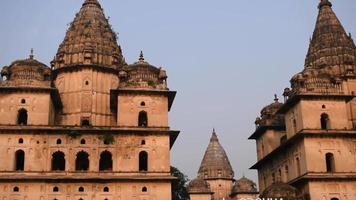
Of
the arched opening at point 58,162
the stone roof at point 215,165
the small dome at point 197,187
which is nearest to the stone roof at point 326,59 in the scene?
the arched opening at point 58,162

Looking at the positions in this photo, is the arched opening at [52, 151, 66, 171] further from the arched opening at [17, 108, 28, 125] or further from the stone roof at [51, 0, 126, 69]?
the stone roof at [51, 0, 126, 69]

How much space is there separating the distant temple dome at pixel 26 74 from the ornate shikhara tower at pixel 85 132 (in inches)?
2.8

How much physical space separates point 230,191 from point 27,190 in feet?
120

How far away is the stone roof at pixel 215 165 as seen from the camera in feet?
226

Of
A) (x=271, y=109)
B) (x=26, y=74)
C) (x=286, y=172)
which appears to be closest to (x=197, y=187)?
(x=271, y=109)

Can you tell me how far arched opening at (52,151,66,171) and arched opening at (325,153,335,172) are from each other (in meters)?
19.6

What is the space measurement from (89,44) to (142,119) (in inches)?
327

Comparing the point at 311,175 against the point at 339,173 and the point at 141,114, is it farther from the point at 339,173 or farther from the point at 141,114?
the point at 141,114

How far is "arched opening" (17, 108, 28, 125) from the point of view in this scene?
125ft

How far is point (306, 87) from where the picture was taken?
4150 centimetres

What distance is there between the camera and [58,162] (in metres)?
39.0


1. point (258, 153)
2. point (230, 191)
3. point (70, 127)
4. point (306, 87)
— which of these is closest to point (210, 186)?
point (230, 191)

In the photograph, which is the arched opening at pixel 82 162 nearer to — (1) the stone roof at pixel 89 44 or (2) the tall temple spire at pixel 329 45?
(1) the stone roof at pixel 89 44

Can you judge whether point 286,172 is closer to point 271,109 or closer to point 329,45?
point 271,109
